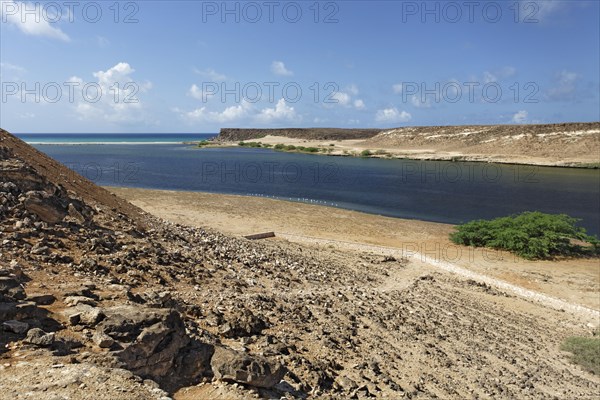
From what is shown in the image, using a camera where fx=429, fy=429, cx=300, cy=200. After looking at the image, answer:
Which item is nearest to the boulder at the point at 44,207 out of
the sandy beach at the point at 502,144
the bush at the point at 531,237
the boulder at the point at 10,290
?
the boulder at the point at 10,290

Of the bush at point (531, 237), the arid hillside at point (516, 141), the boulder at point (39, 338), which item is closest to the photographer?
the boulder at point (39, 338)

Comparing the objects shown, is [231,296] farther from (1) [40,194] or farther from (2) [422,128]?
(2) [422,128]

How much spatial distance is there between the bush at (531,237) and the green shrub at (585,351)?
12.1 metres

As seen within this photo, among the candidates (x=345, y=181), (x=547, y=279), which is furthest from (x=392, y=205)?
(x=547, y=279)

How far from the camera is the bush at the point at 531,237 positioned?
25000 mm

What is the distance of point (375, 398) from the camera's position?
8125 millimetres

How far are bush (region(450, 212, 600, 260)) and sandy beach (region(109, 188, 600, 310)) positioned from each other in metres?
0.73

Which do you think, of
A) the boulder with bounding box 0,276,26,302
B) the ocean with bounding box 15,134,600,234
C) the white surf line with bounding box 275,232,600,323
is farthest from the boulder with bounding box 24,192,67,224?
the ocean with bounding box 15,134,600,234

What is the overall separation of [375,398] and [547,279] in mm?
16555

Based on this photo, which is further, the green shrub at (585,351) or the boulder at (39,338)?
the green shrub at (585,351)

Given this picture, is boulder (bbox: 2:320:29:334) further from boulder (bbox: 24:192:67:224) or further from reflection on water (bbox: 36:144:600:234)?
reflection on water (bbox: 36:144:600:234)

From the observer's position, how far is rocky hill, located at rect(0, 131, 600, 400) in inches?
240

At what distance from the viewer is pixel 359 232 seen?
96.5ft

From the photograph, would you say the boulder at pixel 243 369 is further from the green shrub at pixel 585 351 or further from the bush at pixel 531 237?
the bush at pixel 531 237
